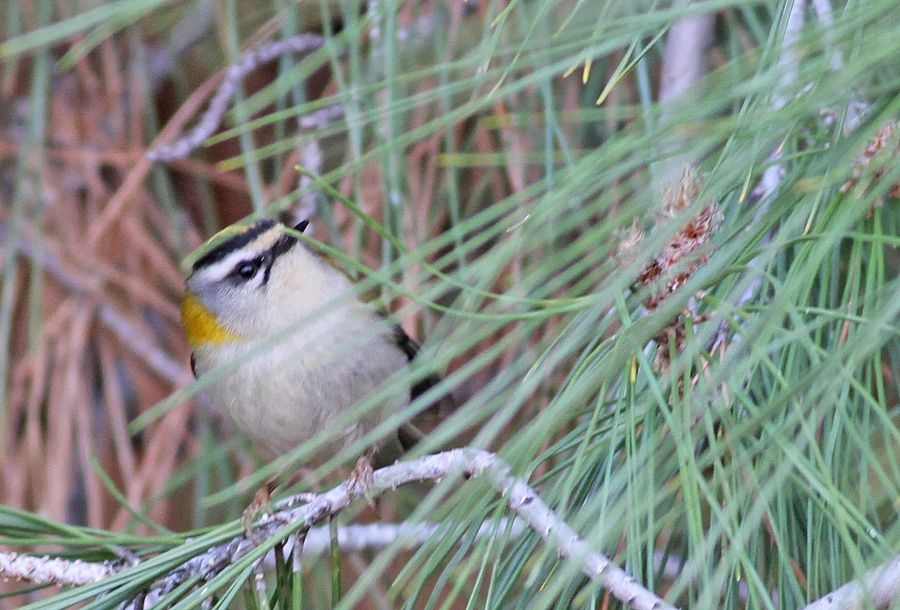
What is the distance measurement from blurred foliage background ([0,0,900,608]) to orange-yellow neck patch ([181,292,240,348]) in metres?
0.11

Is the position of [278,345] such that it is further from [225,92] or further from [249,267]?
[225,92]

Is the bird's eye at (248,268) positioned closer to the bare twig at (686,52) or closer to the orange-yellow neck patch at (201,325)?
the orange-yellow neck patch at (201,325)

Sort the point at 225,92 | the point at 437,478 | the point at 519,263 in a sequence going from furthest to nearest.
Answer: the point at 225,92, the point at 519,263, the point at 437,478

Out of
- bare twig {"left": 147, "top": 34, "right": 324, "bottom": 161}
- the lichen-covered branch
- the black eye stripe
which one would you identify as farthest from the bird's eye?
the lichen-covered branch

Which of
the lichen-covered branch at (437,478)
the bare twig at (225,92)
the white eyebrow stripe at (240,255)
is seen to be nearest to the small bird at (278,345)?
the white eyebrow stripe at (240,255)

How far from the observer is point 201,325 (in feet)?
5.15

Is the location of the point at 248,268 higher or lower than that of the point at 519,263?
higher

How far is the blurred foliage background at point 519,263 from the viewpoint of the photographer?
2.11 ft

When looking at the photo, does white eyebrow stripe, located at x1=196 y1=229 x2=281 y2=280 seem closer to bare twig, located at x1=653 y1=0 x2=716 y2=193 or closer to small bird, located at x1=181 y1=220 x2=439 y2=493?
small bird, located at x1=181 y1=220 x2=439 y2=493

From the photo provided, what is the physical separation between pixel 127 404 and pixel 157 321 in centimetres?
15

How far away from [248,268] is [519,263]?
0.40 m

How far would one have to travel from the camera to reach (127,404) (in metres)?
1.82

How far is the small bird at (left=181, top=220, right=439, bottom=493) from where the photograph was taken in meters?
1.44

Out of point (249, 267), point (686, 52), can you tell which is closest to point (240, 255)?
point (249, 267)
